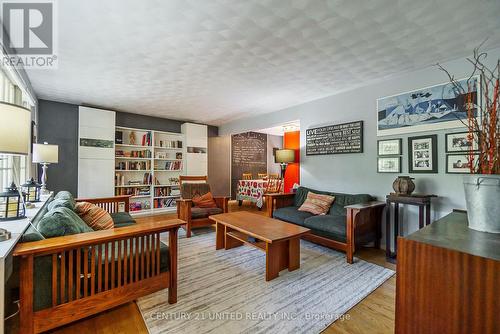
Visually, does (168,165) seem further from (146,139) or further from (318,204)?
(318,204)

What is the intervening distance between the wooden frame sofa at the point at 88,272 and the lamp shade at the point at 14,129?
53 cm

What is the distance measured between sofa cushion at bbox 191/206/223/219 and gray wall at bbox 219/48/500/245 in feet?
5.50

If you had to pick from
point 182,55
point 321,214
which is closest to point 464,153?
point 321,214

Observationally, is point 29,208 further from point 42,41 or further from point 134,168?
point 134,168

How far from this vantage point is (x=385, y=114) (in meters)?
3.00

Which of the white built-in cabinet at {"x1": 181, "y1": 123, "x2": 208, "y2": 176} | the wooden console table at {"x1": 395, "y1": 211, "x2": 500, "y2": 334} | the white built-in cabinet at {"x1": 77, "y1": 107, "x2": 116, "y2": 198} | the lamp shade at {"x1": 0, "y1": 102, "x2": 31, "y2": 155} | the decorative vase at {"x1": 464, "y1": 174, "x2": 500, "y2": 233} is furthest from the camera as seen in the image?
the white built-in cabinet at {"x1": 181, "y1": 123, "x2": 208, "y2": 176}

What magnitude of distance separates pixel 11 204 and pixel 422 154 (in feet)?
13.2

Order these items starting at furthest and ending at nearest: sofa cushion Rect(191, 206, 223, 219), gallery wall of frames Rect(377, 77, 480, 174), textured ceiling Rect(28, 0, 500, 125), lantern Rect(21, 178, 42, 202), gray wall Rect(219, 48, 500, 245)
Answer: sofa cushion Rect(191, 206, 223, 219)
gray wall Rect(219, 48, 500, 245)
gallery wall of frames Rect(377, 77, 480, 174)
lantern Rect(21, 178, 42, 202)
textured ceiling Rect(28, 0, 500, 125)

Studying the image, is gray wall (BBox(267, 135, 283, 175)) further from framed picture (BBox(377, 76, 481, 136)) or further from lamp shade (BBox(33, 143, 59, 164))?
lamp shade (BBox(33, 143, 59, 164))

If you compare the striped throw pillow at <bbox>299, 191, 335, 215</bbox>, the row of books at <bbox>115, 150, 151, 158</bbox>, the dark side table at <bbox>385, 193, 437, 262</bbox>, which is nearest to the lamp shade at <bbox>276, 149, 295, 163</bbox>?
the striped throw pillow at <bbox>299, 191, 335, 215</bbox>

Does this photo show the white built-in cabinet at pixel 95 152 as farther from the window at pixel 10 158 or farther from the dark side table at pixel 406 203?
the dark side table at pixel 406 203

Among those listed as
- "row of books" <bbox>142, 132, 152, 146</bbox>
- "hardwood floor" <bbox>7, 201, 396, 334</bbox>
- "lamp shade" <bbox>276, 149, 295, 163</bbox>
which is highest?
"row of books" <bbox>142, 132, 152, 146</bbox>

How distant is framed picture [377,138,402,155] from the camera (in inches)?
113

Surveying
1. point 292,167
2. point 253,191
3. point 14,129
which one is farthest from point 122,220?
point 292,167
